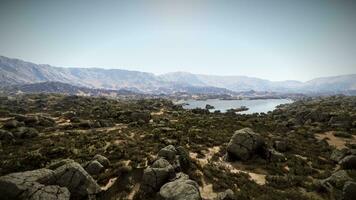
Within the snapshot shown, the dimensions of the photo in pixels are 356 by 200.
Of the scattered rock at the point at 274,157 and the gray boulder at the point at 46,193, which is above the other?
the gray boulder at the point at 46,193

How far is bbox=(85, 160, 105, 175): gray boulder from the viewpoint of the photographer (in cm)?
1924

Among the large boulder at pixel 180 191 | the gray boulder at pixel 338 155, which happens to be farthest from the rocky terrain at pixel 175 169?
the gray boulder at pixel 338 155

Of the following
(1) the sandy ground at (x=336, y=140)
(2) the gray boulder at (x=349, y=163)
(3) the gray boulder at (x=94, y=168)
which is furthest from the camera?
(1) the sandy ground at (x=336, y=140)

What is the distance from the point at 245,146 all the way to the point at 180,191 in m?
14.2

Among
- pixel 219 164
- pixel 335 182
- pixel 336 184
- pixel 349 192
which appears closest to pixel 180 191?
pixel 219 164

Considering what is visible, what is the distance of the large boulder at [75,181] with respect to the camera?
14.6 meters

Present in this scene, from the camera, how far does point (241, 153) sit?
24812 mm

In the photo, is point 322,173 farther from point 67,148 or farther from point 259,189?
point 67,148

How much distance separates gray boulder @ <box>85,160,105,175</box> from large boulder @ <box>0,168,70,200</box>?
5342 millimetres

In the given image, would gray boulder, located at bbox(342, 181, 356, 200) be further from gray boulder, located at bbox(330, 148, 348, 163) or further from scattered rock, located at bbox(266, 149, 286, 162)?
gray boulder, located at bbox(330, 148, 348, 163)

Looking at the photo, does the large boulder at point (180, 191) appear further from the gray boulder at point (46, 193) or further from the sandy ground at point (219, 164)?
the gray boulder at point (46, 193)

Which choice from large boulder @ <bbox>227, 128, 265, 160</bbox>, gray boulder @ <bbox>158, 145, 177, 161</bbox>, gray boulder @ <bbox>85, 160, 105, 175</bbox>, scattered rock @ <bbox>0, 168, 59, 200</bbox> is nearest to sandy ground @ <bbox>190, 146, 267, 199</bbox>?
large boulder @ <bbox>227, 128, 265, 160</bbox>

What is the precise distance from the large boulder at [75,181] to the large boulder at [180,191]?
17.5 ft

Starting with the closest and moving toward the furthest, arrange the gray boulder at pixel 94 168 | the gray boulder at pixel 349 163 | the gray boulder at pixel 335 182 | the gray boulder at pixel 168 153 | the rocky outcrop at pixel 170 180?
the rocky outcrop at pixel 170 180 < the gray boulder at pixel 335 182 < the gray boulder at pixel 94 168 < the gray boulder at pixel 168 153 < the gray boulder at pixel 349 163
